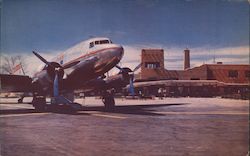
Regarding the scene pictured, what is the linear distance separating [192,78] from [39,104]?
228 cm

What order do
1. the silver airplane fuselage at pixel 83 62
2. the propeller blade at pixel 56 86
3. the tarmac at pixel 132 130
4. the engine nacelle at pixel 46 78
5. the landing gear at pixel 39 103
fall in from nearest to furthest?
the tarmac at pixel 132 130 → the silver airplane fuselage at pixel 83 62 → the landing gear at pixel 39 103 → the propeller blade at pixel 56 86 → the engine nacelle at pixel 46 78

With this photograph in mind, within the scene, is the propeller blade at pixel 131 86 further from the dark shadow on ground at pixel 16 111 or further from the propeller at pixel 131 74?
the dark shadow on ground at pixel 16 111

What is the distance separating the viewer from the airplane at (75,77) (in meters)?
4.20

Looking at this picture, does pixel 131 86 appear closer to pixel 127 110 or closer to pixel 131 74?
pixel 131 74

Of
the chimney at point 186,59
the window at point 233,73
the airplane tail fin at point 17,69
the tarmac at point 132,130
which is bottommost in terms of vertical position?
the tarmac at point 132,130

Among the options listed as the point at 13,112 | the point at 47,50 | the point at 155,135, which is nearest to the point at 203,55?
the point at 155,135

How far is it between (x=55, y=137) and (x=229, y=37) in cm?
262

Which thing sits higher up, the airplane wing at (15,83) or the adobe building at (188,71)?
the adobe building at (188,71)

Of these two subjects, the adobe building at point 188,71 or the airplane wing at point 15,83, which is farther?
the airplane wing at point 15,83

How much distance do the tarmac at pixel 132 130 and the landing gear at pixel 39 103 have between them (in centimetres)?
9

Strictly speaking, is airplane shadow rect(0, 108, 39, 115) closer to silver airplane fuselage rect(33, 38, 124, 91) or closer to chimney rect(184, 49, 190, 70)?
silver airplane fuselage rect(33, 38, 124, 91)

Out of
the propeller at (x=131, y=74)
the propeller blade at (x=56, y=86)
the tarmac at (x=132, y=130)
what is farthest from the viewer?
the propeller blade at (x=56, y=86)

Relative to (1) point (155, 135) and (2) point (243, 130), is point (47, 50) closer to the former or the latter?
(1) point (155, 135)

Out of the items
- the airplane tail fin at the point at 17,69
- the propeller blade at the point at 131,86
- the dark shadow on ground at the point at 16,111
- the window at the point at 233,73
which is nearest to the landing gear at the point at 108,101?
the propeller blade at the point at 131,86
